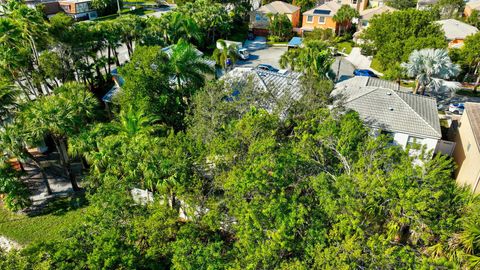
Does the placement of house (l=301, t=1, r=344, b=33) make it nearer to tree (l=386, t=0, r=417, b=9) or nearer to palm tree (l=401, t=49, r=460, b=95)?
tree (l=386, t=0, r=417, b=9)

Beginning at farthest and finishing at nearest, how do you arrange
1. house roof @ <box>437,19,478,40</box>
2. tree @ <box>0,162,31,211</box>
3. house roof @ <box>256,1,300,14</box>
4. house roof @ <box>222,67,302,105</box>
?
house roof @ <box>256,1,300,14</box> → house roof @ <box>437,19,478,40</box> → house roof @ <box>222,67,302,105</box> → tree @ <box>0,162,31,211</box>

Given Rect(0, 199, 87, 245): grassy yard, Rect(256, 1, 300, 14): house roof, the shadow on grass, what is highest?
Rect(256, 1, 300, 14): house roof

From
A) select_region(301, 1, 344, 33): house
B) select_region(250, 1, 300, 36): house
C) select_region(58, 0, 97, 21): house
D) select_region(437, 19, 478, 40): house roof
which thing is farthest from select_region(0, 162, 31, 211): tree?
select_region(58, 0, 97, 21): house

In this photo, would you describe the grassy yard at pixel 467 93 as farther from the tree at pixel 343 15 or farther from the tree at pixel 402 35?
the tree at pixel 343 15

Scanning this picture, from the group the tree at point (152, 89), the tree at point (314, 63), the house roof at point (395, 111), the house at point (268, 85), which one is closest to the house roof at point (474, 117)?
the house roof at point (395, 111)

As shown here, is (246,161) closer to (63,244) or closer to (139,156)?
(139,156)

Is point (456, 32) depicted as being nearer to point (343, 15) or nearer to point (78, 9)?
point (343, 15)
